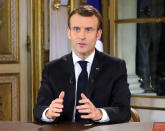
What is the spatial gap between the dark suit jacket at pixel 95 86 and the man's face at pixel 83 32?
0.14m

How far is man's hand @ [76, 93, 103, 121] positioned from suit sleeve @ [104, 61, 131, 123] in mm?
92

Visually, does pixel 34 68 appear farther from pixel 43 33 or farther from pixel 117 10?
pixel 117 10

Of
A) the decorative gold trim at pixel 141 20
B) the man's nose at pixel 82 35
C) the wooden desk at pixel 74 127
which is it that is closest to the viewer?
the wooden desk at pixel 74 127

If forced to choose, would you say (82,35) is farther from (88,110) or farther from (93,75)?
(88,110)

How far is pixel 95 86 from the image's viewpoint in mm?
2004

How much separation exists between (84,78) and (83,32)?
26 centimetres

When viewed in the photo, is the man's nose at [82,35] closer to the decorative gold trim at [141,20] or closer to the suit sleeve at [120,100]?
the suit sleeve at [120,100]

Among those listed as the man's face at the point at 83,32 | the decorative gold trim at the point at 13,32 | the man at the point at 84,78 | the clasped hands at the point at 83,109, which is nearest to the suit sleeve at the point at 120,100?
the man at the point at 84,78

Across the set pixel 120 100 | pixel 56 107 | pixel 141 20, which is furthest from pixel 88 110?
pixel 141 20

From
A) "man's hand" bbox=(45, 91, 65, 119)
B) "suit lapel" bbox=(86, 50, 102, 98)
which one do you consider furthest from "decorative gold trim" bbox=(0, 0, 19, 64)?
"man's hand" bbox=(45, 91, 65, 119)

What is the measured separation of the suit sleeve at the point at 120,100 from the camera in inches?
73.2

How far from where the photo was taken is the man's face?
193 cm

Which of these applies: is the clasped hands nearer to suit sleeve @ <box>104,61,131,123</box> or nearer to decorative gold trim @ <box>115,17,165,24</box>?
suit sleeve @ <box>104,61,131,123</box>

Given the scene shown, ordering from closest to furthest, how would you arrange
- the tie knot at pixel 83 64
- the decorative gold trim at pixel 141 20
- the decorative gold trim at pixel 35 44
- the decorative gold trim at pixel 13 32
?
the tie knot at pixel 83 64, the decorative gold trim at pixel 141 20, the decorative gold trim at pixel 13 32, the decorative gold trim at pixel 35 44
